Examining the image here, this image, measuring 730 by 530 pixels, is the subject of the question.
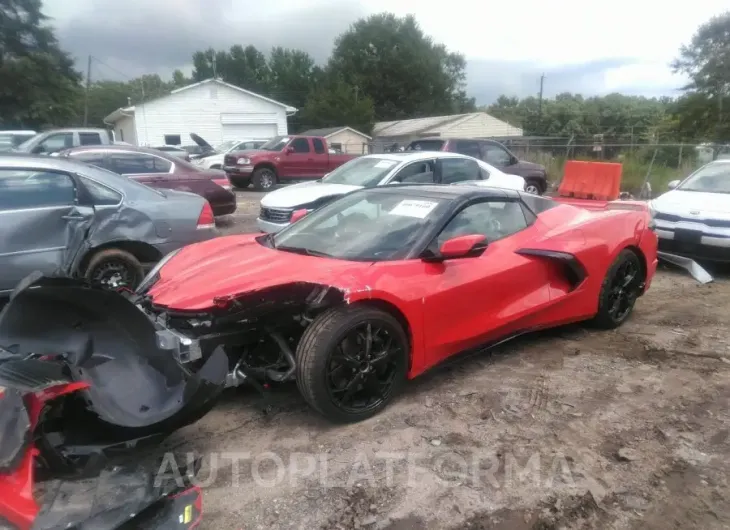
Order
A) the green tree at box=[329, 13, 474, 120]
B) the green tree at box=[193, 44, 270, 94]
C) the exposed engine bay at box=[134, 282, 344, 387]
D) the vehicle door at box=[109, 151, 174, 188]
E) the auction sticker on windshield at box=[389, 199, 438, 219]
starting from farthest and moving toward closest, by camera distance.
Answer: the green tree at box=[193, 44, 270, 94], the green tree at box=[329, 13, 474, 120], the vehicle door at box=[109, 151, 174, 188], the auction sticker on windshield at box=[389, 199, 438, 219], the exposed engine bay at box=[134, 282, 344, 387]

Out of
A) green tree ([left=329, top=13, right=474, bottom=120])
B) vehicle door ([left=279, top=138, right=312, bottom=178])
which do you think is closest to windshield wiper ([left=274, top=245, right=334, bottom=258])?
vehicle door ([left=279, top=138, right=312, bottom=178])

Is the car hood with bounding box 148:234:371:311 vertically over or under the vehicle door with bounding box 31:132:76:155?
under

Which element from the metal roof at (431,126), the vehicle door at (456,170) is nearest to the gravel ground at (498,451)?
the vehicle door at (456,170)

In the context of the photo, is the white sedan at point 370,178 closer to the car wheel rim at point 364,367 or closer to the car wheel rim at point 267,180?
the car wheel rim at point 364,367

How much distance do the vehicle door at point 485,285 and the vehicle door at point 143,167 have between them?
7.34m

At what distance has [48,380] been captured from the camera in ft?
8.17

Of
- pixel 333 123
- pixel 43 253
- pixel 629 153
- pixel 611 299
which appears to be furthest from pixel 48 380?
pixel 333 123

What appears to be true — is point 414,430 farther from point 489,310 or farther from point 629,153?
point 629,153

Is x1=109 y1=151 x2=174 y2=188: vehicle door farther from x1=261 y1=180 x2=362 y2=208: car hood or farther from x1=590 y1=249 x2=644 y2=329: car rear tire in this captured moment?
x1=590 y1=249 x2=644 y2=329: car rear tire

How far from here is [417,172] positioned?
941 centimetres

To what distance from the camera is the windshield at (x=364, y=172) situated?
9188mm

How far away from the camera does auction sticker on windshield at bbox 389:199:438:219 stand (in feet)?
14.0

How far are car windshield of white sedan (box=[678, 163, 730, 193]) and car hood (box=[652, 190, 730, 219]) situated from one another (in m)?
0.19

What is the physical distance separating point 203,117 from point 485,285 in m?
34.4
